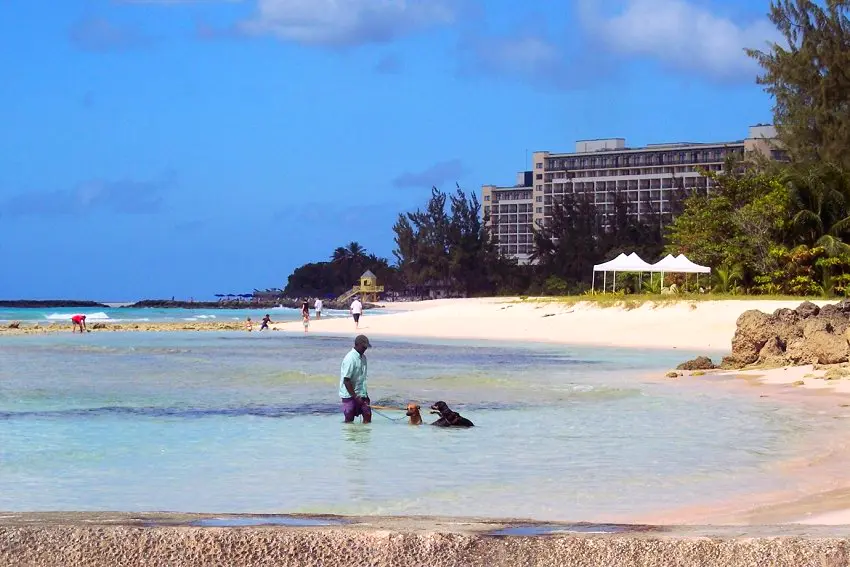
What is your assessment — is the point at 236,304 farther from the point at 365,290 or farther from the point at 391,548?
the point at 391,548

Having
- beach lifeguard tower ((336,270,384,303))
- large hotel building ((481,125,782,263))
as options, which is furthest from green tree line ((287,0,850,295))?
large hotel building ((481,125,782,263))

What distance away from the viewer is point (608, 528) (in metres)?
3.65

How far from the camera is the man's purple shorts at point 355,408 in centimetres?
1319

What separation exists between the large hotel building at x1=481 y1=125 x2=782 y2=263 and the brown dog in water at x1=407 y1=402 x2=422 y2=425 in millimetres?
139184

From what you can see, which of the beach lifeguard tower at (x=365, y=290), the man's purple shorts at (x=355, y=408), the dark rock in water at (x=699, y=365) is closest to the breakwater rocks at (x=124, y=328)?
the dark rock in water at (x=699, y=365)

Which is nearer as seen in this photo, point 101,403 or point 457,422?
point 457,422

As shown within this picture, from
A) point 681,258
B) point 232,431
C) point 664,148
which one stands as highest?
point 664,148

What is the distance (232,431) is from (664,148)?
16056cm

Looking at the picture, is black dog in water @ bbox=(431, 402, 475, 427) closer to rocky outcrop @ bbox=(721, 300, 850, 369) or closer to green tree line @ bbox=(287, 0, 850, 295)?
rocky outcrop @ bbox=(721, 300, 850, 369)

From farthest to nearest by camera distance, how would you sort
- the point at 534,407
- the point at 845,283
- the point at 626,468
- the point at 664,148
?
the point at 664,148, the point at 845,283, the point at 534,407, the point at 626,468

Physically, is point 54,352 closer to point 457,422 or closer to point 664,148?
point 457,422

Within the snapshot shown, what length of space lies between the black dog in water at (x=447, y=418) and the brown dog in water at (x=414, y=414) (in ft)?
0.67

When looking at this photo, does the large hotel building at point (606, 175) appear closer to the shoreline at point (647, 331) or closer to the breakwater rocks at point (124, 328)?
the breakwater rocks at point (124, 328)

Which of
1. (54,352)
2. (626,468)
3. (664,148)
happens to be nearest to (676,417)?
(626,468)
